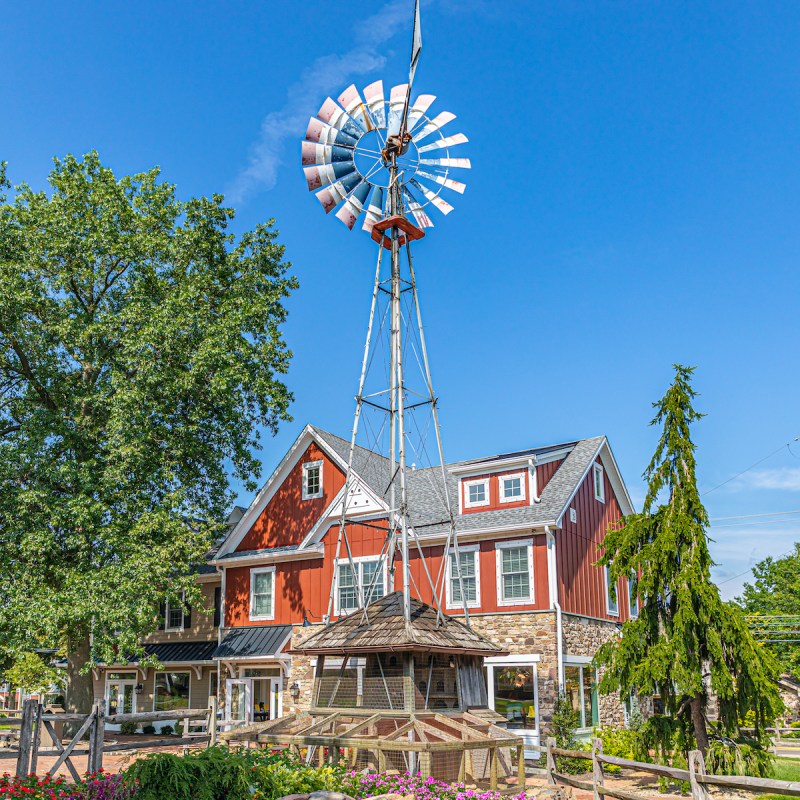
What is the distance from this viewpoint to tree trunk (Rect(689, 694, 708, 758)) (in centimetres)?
1568

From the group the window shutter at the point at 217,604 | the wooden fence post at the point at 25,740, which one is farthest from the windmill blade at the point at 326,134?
the window shutter at the point at 217,604

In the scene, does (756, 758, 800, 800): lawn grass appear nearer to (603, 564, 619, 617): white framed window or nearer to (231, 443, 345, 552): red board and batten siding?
(603, 564, 619, 617): white framed window

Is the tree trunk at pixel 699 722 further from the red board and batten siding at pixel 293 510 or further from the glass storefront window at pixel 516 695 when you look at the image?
the red board and batten siding at pixel 293 510

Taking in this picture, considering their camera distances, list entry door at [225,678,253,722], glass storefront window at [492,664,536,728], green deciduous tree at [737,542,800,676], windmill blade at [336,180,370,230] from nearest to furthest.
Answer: windmill blade at [336,180,370,230] < glass storefront window at [492,664,536,728] < entry door at [225,678,253,722] < green deciduous tree at [737,542,800,676]

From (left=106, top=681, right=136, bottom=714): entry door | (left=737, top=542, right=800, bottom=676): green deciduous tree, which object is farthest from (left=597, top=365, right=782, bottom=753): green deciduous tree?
(left=737, top=542, right=800, bottom=676): green deciduous tree

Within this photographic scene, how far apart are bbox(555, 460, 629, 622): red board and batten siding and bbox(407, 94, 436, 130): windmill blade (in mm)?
11642

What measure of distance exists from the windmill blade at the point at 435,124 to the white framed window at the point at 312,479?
12.7 metres

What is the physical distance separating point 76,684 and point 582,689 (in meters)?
15.4

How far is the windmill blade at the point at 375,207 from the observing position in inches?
750

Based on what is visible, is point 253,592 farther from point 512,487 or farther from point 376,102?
point 376,102

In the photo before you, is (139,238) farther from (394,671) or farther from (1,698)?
(1,698)

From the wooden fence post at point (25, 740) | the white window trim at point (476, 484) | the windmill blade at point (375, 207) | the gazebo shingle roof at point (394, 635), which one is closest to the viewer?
the wooden fence post at point (25, 740)

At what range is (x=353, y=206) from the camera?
18859mm

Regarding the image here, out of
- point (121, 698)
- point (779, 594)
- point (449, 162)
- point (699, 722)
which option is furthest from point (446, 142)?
point (779, 594)
